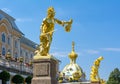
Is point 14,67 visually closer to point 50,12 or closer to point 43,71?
point 50,12

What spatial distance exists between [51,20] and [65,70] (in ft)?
156

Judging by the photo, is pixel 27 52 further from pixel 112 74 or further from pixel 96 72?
pixel 96 72

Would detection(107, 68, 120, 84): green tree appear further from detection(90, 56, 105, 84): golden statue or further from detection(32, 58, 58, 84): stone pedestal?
detection(32, 58, 58, 84): stone pedestal

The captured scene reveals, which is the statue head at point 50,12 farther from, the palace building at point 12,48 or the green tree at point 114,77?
the green tree at point 114,77

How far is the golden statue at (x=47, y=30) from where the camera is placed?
1756 cm

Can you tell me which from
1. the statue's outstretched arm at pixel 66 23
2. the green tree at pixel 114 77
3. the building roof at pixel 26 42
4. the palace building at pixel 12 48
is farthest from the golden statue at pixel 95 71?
the building roof at pixel 26 42

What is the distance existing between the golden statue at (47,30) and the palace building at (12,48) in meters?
27.1

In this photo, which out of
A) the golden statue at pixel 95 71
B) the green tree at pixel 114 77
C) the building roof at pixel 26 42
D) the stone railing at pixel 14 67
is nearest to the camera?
the golden statue at pixel 95 71

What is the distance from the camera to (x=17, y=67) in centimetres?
4991

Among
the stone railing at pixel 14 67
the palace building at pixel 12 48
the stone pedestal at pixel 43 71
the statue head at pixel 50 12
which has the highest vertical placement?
the palace building at pixel 12 48

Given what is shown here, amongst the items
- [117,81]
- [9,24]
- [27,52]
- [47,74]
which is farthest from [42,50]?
[27,52]

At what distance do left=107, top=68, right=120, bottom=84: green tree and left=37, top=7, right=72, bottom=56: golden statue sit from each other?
3529 centimetres

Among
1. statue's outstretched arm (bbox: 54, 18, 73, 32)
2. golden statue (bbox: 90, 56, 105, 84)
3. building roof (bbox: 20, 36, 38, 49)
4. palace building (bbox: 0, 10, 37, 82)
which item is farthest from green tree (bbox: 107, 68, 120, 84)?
statue's outstretched arm (bbox: 54, 18, 73, 32)

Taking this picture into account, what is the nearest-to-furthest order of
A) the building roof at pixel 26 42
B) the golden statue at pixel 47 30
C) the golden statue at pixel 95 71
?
1. the golden statue at pixel 47 30
2. the golden statue at pixel 95 71
3. the building roof at pixel 26 42
